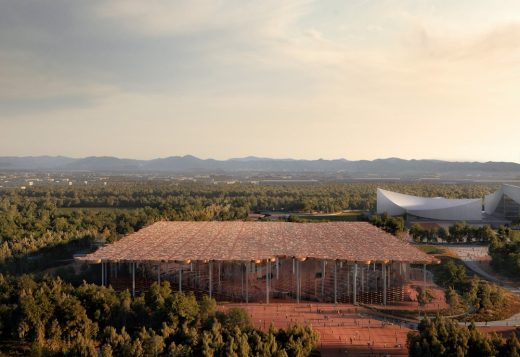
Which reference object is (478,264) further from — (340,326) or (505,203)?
(505,203)

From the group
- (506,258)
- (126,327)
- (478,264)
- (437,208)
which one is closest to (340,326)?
(126,327)

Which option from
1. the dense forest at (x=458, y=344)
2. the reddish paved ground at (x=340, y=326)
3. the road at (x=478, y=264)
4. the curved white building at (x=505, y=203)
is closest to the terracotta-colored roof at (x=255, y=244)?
the reddish paved ground at (x=340, y=326)

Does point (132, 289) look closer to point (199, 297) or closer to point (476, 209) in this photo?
point (199, 297)

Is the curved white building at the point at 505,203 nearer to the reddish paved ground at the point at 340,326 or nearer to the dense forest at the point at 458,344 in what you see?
the reddish paved ground at the point at 340,326

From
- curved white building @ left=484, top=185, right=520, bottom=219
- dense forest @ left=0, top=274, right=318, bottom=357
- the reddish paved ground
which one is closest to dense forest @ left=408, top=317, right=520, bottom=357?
the reddish paved ground

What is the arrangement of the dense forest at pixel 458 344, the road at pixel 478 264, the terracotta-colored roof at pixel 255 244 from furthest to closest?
1. the terracotta-colored roof at pixel 255 244
2. the road at pixel 478 264
3. the dense forest at pixel 458 344

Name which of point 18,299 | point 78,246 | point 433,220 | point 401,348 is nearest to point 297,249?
point 401,348
